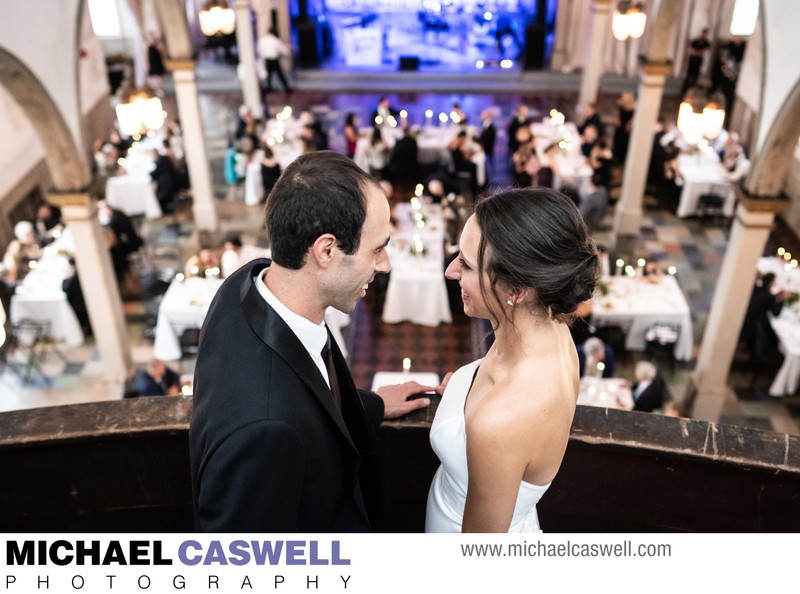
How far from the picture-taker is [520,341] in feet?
7.24

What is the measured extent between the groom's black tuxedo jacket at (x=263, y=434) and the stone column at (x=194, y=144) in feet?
31.4

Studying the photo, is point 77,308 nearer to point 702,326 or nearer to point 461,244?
point 702,326

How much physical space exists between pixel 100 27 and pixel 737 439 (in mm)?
17303

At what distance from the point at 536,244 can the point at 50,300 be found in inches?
322

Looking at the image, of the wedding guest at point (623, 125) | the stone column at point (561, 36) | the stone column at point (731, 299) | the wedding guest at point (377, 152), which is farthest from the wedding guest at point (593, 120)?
the stone column at point (561, 36)

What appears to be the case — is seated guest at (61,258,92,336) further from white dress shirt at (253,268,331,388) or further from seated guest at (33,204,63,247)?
white dress shirt at (253,268,331,388)

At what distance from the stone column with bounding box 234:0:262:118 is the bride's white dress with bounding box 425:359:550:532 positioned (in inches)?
505

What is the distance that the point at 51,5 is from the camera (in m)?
7.14

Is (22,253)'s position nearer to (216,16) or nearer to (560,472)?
(216,16)

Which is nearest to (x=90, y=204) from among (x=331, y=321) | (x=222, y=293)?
(x=331, y=321)

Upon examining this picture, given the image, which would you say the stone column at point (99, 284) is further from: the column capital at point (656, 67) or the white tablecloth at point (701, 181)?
the white tablecloth at point (701, 181)

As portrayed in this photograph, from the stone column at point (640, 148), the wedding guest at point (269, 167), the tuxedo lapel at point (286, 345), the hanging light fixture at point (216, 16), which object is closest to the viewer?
the tuxedo lapel at point (286, 345)

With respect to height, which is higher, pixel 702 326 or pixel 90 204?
pixel 90 204

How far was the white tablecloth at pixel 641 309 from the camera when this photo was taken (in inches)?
337
